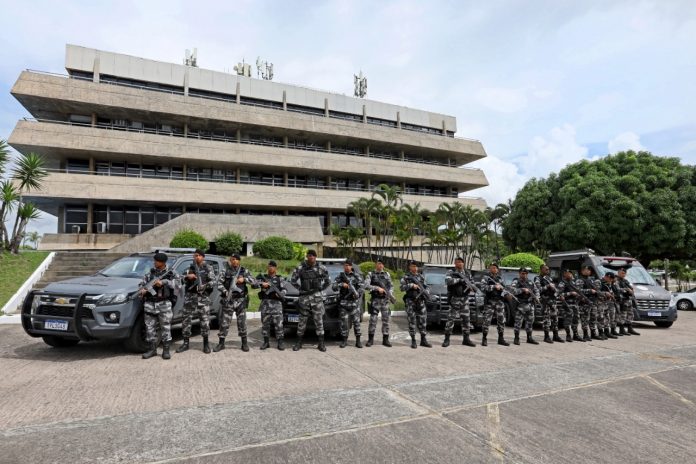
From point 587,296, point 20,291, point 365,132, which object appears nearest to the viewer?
point 587,296

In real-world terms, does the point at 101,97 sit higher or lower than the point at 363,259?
higher

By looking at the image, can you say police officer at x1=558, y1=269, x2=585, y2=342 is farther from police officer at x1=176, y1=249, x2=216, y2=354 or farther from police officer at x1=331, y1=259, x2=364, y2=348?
police officer at x1=176, y1=249, x2=216, y2=354

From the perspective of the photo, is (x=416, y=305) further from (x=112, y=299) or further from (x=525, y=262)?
(x=525, y=262)

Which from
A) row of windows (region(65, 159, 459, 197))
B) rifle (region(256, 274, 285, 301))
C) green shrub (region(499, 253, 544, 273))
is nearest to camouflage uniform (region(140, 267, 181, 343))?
rifle (region(256, 274, 285, 301))

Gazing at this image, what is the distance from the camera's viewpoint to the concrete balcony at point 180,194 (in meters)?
26.0

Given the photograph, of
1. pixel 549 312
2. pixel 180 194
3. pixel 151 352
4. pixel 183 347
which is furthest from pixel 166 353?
pixel 180 194

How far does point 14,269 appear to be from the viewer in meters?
13.6

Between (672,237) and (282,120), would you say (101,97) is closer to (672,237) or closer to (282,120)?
(282,120)

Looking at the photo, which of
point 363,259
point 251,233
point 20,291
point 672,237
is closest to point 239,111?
point 251,233

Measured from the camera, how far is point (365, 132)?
37375mm

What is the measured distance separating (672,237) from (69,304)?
2540 centimetres

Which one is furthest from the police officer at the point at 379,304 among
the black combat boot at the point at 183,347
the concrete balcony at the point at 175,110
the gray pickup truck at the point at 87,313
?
the concrete balcony at the point at 175,110

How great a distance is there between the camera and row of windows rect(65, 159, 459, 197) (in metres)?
29.4

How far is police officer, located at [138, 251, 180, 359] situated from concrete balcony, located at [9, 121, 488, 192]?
25.7 meters
